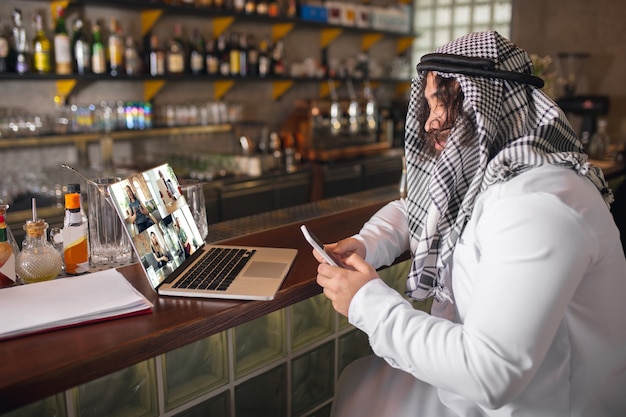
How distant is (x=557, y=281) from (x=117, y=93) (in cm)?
376

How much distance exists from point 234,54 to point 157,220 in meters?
3.30

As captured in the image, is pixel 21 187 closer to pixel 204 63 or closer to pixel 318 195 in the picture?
pixel 204 63

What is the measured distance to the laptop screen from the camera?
130 cm

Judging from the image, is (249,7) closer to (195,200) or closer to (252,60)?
(252,60)

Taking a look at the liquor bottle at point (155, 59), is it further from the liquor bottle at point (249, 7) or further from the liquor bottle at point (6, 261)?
the liquor bottle at point (6, 261)

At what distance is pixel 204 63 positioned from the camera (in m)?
4.41

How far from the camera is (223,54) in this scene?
452 centimetres

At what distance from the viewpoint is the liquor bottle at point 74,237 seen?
148 cm

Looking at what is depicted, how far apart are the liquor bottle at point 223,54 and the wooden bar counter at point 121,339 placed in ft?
10.1

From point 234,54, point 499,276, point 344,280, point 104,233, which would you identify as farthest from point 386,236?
point 234,54

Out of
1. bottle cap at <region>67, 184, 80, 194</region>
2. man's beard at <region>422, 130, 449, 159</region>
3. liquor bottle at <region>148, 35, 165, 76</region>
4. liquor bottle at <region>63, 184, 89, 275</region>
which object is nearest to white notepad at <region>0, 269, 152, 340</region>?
liquor bottle at <region>63, 184, 89, 275</region>

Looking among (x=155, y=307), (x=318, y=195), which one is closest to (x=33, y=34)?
(x=318, y=195)

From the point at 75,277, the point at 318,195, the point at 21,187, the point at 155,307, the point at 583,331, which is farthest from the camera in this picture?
the point at 318,195

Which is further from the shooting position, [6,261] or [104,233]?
[104,233]
